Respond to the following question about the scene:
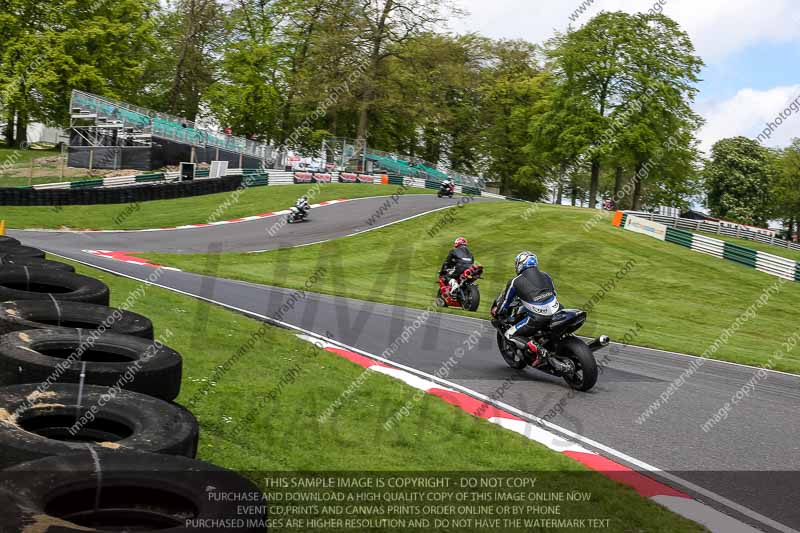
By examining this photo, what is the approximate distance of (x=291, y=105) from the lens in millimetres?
60469

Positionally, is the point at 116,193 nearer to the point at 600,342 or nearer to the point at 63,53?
the point at 63,53

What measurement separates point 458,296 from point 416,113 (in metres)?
36.7

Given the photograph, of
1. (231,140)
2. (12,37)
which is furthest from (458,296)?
(12,37)

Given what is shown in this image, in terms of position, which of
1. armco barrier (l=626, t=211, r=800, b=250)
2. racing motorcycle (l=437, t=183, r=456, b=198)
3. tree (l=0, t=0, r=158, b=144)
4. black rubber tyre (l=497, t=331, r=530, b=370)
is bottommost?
black rubber tyre (l=497, t=331, r=530, b=370)

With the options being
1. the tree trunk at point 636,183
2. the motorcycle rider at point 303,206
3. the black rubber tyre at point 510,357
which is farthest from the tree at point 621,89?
the black rubber tyre at point 510,357

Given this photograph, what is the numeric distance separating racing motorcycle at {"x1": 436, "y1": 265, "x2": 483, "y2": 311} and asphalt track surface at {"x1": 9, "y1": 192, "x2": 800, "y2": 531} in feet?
5.77

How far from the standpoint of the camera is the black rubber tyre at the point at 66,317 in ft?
22.0

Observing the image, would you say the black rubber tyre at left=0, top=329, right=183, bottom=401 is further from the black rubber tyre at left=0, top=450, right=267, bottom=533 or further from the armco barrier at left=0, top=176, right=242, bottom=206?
the armco barrier at left=0, top=176, right=242, bottom=206

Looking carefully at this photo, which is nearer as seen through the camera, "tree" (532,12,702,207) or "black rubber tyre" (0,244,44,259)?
"black rubber tyre" (0,244,44,259)

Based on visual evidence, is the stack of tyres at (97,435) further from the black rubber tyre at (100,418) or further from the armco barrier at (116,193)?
the armco barrier at (116,193)

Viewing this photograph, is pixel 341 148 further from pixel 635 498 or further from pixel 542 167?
pixel 635 498

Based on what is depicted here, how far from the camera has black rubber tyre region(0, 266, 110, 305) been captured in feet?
27.9

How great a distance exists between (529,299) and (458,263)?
826 cm

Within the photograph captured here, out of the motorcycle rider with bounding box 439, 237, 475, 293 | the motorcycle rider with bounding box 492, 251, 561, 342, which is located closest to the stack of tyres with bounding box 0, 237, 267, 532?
the motorcycle rider with bounding box 492, 251, 561, 342
